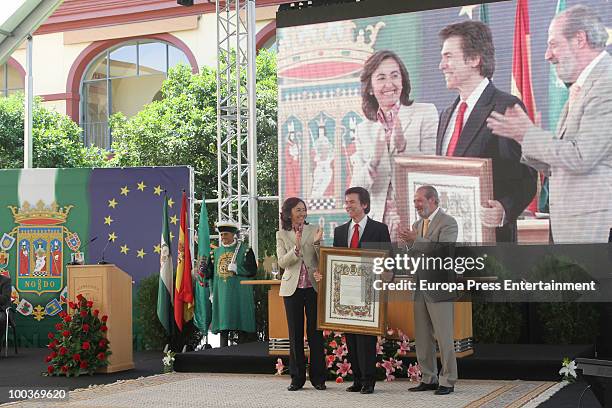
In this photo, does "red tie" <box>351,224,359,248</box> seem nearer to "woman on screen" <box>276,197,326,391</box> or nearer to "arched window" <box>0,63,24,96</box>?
"woman on screen" <box>276,197,326,391</box>

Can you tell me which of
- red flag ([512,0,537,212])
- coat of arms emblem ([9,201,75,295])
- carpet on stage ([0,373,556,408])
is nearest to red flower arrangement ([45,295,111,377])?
carpet on stage ([0,373,556,408])

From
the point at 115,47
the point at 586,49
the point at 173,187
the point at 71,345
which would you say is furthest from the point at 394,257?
the point at 115,47

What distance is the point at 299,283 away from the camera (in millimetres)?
6840

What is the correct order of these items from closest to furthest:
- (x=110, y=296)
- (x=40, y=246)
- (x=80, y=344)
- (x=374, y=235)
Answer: (x=374, y=235) < (x=80, y=344) < (x=110, y=296) < (x=40, y=246)

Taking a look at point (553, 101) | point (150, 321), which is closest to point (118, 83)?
point (150, 321)

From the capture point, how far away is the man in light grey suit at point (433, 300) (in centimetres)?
651

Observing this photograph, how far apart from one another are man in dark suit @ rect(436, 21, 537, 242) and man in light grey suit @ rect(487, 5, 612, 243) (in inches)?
8.9

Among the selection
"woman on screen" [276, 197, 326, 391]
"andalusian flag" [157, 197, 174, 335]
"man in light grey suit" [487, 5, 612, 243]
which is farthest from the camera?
"andalusian flag" [157, 197, 174, 335]

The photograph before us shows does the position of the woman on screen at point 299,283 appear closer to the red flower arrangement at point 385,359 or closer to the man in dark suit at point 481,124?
the red flower arrangement at point 385,359

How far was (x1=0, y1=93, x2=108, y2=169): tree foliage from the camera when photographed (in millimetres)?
18609

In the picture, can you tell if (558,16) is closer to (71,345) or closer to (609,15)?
(609,15)

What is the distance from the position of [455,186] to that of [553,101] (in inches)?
51.2

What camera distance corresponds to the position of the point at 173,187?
438 inches

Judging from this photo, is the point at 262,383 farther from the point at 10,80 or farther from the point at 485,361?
the point at 10,80
